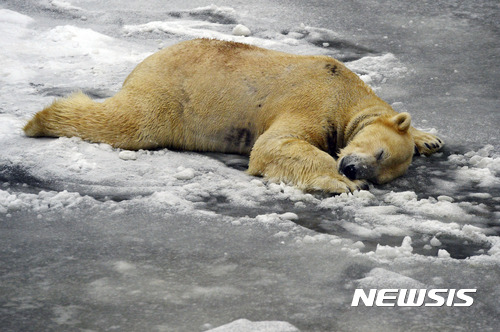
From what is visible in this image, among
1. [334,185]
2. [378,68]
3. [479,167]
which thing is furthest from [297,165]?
[378,68]

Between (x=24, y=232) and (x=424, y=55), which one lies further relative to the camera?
(x=424, y=55)

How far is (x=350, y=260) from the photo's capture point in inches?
148

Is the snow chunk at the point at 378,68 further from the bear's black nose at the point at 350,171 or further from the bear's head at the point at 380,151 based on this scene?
the bear's black nose at the point at 350,171

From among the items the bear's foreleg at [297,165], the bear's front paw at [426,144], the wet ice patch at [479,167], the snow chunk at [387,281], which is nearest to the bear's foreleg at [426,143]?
the bear's front paw at [426,144]

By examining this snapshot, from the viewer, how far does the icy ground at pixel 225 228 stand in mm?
3201

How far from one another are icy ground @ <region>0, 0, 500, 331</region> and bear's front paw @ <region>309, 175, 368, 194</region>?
0.11 m

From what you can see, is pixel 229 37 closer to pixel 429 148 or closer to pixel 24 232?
pixel 429 148

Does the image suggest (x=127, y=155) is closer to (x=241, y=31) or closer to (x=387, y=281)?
(x=387, y=281)

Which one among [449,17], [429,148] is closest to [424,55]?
[449,17]

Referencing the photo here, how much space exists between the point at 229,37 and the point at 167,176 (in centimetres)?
415

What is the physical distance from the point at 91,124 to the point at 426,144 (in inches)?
113

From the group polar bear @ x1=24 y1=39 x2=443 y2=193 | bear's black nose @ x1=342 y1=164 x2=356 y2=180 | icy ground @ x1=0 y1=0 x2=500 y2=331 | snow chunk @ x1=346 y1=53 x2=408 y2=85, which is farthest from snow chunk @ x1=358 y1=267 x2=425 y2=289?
snow chunk @ x1=346 y1=53 x2=408 y2=85

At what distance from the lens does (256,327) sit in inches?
120

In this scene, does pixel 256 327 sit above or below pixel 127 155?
above
